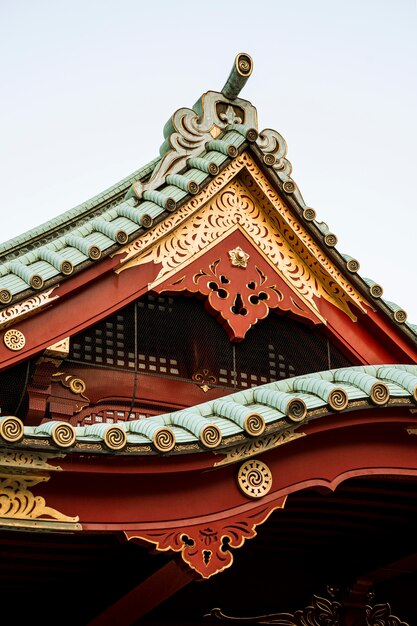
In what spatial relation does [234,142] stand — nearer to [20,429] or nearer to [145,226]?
[145,226]

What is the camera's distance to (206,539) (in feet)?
18.3

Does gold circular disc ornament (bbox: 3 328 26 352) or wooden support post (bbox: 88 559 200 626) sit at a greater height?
gold circular disc ornament (bbox: 3 328 26 352)

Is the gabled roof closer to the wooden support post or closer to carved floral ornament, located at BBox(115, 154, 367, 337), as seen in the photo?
carved floral ornament, located at BBox(115, 154, 367, 337)

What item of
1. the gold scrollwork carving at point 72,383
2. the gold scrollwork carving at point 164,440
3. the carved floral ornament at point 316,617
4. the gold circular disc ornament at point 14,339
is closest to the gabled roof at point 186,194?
the gold circular disc ornament at point 14,339

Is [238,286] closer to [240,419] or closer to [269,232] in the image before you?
[269,232]

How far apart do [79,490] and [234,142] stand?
4.03 m

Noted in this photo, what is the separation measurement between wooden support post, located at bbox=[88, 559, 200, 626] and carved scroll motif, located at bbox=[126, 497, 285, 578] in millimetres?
135

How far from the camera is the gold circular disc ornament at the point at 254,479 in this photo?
5.74m

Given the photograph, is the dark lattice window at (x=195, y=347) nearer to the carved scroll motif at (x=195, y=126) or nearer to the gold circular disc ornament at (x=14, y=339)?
the gold circular disc ornament at (x=14, y=339)

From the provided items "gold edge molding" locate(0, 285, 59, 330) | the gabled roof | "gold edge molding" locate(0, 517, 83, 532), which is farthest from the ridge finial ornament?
"gold edge molding" locate(0, 517, 83, 532)

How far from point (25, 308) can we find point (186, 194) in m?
1.79

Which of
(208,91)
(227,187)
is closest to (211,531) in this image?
(227,187)

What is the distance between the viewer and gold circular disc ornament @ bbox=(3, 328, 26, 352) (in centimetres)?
711

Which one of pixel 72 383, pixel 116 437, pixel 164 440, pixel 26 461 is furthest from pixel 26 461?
pixel 72 383
